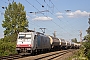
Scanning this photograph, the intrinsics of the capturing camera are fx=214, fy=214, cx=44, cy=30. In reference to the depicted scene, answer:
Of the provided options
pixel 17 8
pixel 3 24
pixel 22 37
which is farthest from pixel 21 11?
pixel 22 37

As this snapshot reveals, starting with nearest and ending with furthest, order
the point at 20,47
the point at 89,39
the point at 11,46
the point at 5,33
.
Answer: the point at 89,39, the point at 20,47, the point at 11,46, the point at 5,33

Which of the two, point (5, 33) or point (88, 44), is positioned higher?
point (5, 33)

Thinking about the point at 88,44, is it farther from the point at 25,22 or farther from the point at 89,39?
the point at 25,22

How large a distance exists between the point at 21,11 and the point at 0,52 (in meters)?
25.1

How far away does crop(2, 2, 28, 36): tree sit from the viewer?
2161 inches

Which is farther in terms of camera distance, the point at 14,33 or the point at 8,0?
the point at 14,33

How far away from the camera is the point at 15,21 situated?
56.1 meters

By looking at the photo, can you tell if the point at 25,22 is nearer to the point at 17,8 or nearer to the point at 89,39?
the point at 17,8

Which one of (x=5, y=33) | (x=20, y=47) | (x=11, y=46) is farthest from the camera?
(x=5, y=33)

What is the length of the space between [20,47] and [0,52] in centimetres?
818

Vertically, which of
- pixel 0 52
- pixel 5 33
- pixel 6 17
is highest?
pixel 6 17

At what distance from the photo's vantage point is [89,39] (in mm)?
22141

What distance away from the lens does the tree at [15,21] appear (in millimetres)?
54888

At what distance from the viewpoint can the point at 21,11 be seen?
57.1 metres
